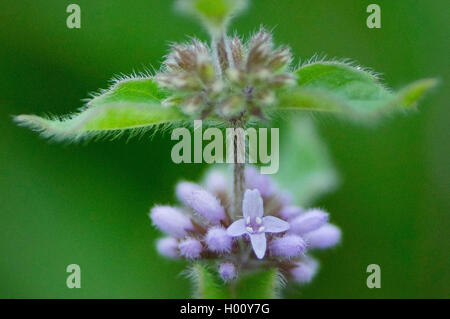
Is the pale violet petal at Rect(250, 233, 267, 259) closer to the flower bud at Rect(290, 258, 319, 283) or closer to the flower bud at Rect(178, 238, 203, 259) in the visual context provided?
the flower bud at Rect(178, 238, 203, 259)

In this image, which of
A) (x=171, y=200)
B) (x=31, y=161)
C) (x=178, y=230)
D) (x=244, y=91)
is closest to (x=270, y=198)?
(x=178, y=230)

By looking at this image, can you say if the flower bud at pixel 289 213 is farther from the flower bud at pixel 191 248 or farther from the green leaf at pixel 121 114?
the green leaf at pixel 121 114

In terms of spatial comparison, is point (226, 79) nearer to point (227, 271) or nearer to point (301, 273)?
point (227, 271)

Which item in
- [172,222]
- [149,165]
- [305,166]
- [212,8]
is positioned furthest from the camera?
[149,165]

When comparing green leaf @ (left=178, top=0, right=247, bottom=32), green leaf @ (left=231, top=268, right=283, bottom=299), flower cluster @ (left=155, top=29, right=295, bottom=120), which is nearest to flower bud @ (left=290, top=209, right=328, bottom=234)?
green leaf @ (left=231, top=268, right=283, bottom=299)

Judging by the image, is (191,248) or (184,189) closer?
(191,248)

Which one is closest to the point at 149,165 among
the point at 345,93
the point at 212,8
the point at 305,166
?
the point at 305,166

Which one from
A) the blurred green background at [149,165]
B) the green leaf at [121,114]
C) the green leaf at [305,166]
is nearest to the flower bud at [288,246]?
the green leaf at [121,114]

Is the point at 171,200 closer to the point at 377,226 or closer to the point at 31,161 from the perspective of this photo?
the point at 31,161

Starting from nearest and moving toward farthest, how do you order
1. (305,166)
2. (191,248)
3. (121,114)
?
(121,114) < (191,248) < (305,166)
